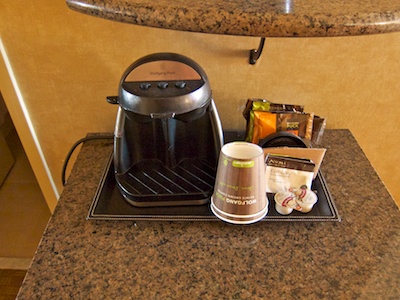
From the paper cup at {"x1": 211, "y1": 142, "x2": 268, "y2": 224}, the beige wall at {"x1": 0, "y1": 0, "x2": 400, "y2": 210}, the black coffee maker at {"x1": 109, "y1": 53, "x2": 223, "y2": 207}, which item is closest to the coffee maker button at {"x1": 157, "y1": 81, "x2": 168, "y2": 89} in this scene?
the black coffee maker at {"x1": 109, "y1": 53, "x2": 223, "y2": 207}

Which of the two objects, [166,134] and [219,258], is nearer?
[219,258]

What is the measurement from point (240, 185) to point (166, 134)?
20cm

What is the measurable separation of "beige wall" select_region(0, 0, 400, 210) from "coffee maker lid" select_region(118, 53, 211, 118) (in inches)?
8.6

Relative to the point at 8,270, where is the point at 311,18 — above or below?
above

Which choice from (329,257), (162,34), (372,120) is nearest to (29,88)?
(162,34)

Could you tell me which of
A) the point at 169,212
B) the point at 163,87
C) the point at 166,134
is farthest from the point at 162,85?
the point at 169,212

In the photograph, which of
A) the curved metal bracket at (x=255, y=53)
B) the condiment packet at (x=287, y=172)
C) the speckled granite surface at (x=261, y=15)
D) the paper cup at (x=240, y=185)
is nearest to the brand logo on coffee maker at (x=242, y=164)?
the paper cup at (x=240, y=185)

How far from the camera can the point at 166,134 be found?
0.70 meters

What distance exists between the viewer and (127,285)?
55 centimetres

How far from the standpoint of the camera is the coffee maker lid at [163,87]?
0.58 metres

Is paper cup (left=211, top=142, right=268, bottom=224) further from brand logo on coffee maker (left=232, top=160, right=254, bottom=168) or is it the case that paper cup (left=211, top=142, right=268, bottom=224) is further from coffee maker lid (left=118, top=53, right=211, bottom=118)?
coffee maker lid (left=118, top=53, right=211, bottom=118)

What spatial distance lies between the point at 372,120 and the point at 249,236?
0.55m

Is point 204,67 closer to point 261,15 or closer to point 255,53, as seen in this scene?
point 255,53

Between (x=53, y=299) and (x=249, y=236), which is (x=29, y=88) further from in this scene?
(x=249, y=236)
